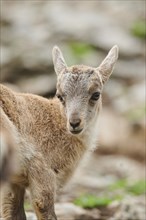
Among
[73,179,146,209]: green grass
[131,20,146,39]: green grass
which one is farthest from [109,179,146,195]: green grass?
[131,20,146,39]: green grass

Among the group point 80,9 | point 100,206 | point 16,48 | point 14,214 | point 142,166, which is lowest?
point 14,214

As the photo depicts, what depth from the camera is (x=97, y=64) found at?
27188 mm

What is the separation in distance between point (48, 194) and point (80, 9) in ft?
79.9

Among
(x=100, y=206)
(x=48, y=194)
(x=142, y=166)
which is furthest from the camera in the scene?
(x=142, y=166)

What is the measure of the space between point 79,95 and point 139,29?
20924 mm

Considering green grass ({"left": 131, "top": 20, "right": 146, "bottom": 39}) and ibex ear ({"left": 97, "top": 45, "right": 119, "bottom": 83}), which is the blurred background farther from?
ibex ear ({"left": 97, "top": 45, "right": 119, "bottom": 83})

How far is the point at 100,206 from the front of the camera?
564 inches

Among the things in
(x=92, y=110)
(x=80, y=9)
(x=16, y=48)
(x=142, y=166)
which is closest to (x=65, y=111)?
(x=92, y=110)

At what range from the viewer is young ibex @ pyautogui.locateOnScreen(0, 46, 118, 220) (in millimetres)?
10734

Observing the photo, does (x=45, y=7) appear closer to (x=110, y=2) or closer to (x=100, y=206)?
(x=110, y=2)

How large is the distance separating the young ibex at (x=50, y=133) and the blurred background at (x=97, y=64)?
83.6 inches

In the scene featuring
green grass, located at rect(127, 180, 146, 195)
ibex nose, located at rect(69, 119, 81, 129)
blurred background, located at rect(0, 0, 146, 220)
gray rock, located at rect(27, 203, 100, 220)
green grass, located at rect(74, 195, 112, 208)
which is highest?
Result: blurred background, located at rect(0, 0, 146, 220)

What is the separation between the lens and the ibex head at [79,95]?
11.2 meters

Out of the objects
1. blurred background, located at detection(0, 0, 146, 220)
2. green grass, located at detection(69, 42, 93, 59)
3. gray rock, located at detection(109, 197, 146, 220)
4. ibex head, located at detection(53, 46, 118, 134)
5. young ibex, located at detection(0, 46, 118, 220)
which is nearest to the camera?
young ibex, located at detection(0, 46, 118, 220)
